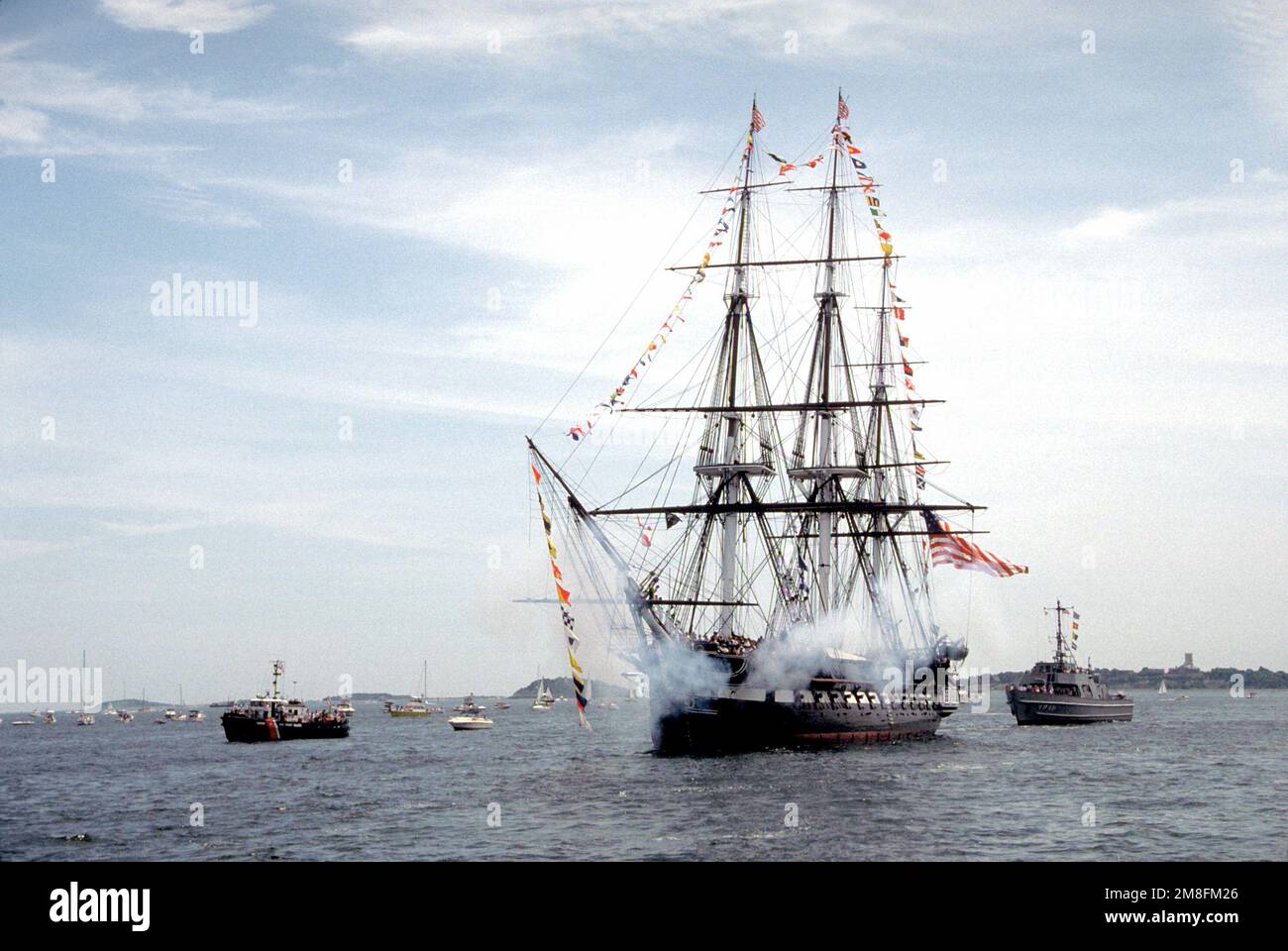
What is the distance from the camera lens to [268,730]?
399 ft

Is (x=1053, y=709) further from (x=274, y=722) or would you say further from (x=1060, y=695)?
(x=274, y=722)

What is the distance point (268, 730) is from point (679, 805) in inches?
3173

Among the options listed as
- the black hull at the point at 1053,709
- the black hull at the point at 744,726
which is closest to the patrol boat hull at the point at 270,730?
the black hull at the point at 744,726

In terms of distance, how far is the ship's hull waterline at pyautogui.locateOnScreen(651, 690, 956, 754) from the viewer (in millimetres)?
76750

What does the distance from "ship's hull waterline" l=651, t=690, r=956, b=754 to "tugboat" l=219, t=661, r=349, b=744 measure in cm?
5557

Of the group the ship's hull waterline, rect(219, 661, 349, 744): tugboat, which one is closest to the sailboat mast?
the ship's hull waterline

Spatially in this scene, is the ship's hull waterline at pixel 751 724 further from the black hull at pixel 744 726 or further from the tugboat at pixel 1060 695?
the tugboat at pixel 1060 695

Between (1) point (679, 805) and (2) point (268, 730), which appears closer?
(1) point (679, 805)

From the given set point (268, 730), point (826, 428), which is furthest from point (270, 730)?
point (826, 428)

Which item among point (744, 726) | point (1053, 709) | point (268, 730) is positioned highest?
point (744, 726)

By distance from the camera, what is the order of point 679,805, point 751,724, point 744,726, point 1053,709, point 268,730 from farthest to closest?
point 1053,709, point 268,730, point 751,724, point 744,726, point 679,805

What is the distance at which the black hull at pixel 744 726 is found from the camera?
76.8 m

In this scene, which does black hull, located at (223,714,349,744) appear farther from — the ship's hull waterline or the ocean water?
the ship's hull waterline

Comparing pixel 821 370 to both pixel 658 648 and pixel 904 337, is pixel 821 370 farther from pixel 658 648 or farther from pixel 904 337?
pixel 658 648
